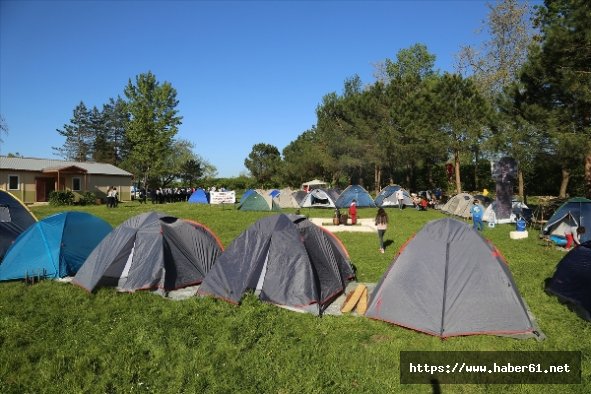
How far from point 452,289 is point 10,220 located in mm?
11674

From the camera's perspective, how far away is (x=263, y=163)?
61812mm

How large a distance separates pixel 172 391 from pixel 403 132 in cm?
3132

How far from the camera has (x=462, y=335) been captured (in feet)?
21.2

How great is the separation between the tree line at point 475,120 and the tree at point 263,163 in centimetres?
16

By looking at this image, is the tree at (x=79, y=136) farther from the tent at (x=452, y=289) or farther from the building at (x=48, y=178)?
the tent at (x=452, y=289)

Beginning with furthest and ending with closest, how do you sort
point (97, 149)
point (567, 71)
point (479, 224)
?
1. point (97, 149)
2. point (479, 224)
3. point (567, 71)

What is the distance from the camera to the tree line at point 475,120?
54.2 ft

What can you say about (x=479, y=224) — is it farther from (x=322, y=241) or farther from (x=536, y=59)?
(x=322, y=241)

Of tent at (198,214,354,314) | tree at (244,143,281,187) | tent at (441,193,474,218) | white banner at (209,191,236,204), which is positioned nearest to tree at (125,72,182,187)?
white banner at (209,191,236,204)

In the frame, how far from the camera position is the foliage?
2984 cm

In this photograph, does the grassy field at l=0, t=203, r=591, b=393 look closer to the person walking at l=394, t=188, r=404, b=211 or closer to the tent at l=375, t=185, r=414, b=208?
the person walking at l=394, t=188, r=404, b=211

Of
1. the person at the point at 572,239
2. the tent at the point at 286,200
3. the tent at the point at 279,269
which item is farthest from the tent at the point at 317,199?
the tent at the point at 279,269

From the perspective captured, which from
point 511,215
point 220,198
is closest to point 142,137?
point 220,198

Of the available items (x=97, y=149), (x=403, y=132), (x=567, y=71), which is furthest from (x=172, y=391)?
(x=97, y=149)
